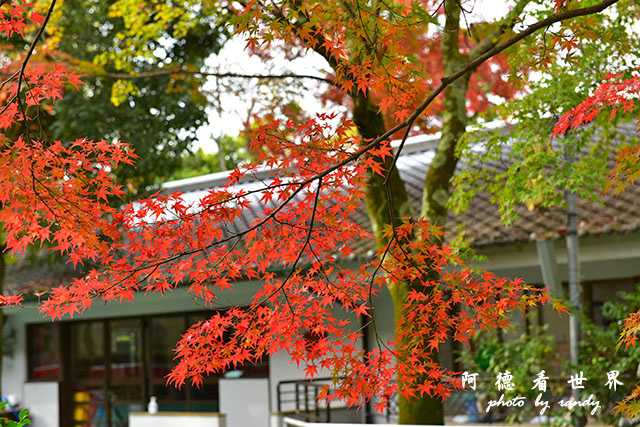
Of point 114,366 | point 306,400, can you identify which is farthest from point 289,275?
point 114,366

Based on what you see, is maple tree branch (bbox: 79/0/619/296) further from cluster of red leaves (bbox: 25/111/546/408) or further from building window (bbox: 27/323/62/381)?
building window (bbox: 27/323/62/381)

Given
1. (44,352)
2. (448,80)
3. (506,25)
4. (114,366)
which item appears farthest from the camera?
(44,352)

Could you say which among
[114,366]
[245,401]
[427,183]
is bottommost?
[245,401]

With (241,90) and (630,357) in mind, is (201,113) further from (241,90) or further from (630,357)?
(630,357)

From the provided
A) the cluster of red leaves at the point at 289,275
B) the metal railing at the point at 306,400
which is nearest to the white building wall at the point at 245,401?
the metal railing at the point at 306,400

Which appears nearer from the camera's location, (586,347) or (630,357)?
(630,357)

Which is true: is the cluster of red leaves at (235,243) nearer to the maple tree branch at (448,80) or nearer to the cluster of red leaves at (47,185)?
the cluster of red leaves at (47,185)

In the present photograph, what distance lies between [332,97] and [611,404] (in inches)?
209

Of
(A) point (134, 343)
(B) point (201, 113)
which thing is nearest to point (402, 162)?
(B) point (201, 113)

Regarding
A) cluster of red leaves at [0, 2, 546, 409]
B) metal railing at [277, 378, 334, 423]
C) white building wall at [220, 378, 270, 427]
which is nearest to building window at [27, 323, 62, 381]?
white building wall at [220, 378, 270, 427]

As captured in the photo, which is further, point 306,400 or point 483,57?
point 306,400

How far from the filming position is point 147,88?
10.2 metres

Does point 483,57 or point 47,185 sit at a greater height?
point 483,57

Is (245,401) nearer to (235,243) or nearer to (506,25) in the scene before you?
(506,25)
